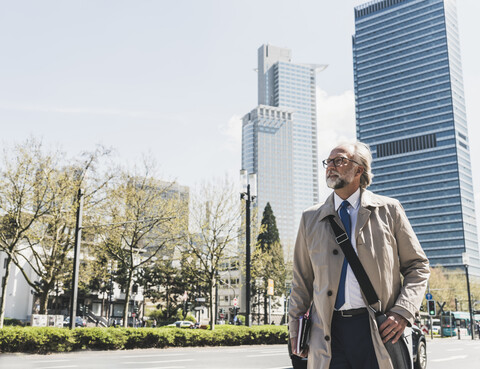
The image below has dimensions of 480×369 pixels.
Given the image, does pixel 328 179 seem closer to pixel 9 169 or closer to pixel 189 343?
pixel 189 343

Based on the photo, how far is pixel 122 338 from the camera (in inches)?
727

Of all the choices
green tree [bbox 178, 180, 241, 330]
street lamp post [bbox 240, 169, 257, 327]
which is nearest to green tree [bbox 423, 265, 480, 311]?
green tree [bbox 178, 180, 241, 330]

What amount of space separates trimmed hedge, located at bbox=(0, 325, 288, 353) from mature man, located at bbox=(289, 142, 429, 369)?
15.0 metres

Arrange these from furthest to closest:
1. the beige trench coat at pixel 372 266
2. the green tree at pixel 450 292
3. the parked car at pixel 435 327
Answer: the green tree at pixel 450 292 < the parked car at pixel 435 327 < the beige trench coat at pixel 372 266

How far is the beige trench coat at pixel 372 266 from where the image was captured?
2719 mm

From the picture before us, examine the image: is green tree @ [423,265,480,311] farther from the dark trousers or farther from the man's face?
the dark trousers

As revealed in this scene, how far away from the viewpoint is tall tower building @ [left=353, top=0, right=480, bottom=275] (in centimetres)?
15238

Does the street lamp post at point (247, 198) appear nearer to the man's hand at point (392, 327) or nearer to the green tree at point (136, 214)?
the green tree at point (136, 214)

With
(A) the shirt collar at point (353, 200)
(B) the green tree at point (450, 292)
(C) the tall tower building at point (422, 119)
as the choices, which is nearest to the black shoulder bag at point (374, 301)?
(A) the shirt collar at point (353, 200)

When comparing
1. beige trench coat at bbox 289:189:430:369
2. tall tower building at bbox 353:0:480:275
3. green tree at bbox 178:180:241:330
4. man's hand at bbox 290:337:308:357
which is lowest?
man's hand at bbox 290:337:308:357

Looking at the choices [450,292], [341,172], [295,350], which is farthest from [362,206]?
[450,292]

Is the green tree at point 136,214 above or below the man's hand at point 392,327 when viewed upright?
above

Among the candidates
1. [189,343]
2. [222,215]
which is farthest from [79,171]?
[189,343]

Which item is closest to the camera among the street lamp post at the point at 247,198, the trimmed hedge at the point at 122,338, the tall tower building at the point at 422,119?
the trimmed hedge at the point at 122,338
